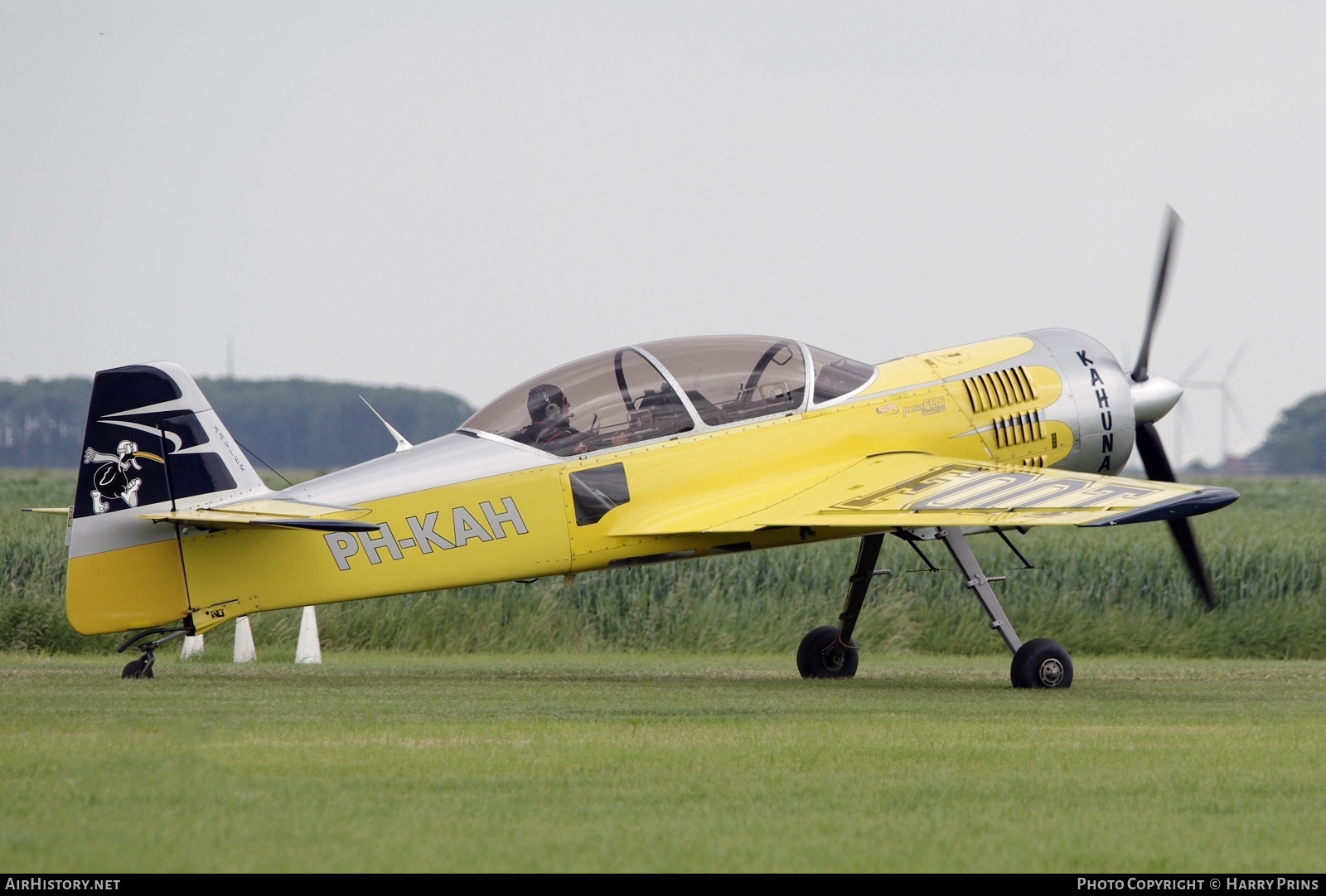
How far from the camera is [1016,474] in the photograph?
41.6 ft

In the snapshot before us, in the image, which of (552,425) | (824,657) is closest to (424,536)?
(552,425)

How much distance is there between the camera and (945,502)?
38.8 ft

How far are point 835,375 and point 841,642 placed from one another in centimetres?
237

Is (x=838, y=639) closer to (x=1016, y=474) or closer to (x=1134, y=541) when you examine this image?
(x=1016, y=474)

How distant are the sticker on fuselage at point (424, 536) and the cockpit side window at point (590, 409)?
70cm

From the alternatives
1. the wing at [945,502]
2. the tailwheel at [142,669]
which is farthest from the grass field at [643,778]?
the wing at [945,502]

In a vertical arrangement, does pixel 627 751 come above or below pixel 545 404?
below

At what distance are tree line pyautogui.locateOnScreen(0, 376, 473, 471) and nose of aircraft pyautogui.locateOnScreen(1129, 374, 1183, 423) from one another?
75425 mm

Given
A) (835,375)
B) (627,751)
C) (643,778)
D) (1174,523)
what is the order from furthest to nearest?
(1174,523)
(835,375)
(627,751)
(643,778)

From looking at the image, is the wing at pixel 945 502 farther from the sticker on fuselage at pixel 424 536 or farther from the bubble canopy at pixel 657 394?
the sticker on fuselage at pixel 424 536

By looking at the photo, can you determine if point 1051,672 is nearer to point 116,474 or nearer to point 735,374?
point 735,374

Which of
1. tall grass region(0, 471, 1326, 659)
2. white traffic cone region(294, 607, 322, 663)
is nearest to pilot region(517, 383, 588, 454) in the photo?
white traffic cone region(294, 607, 322, 663)

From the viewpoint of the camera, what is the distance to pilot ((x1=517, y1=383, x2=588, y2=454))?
1217 centimetres

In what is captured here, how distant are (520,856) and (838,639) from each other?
330 inches
